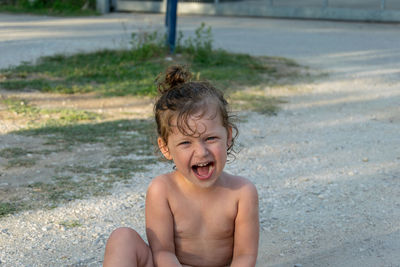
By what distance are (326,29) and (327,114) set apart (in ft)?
21.8

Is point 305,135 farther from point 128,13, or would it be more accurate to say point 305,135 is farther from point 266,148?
point 128,13

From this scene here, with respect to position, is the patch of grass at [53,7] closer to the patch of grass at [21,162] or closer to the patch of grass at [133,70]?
the patch of grass at [133,70]

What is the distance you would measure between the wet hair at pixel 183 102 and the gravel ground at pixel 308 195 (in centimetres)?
91

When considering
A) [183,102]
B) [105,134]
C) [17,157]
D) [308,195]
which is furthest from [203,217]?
[105,134]

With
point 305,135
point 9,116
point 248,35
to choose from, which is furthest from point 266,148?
point 248,35

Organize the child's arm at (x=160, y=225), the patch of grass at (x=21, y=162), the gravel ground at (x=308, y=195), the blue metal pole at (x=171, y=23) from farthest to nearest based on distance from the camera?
the blue metal pole at (x=171, y=23) < the patch of grass at (x=21, y=162) < the gravel ground at (x=308, y=195) < the child's arm at (x=160, y=225)

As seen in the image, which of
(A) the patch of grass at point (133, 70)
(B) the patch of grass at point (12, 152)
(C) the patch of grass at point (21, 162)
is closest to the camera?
(C) the patch of grass at point (21, 162)

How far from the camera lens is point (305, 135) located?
4.86 m

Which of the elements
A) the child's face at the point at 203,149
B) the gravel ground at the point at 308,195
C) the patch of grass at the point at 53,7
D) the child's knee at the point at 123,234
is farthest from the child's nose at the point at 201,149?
the patch of grass at the point at 53,7

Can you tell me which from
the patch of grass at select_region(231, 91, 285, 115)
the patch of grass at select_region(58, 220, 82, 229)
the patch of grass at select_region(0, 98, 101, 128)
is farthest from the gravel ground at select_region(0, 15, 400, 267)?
the patch of grass at select_region(0, 98, 101, 128)

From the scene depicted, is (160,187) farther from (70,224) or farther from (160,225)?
(70,224)

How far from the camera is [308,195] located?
358 cm

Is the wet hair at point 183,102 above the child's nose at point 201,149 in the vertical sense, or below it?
above

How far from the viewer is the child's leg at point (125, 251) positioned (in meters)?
2.09
